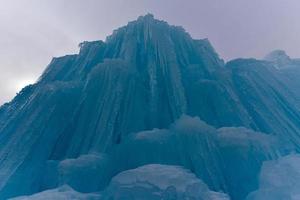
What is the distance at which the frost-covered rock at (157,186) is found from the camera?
49.8 ft

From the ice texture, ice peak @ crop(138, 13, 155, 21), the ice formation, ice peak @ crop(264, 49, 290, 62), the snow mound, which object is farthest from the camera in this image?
ice peak @ crop(264, 49, 290, 62)

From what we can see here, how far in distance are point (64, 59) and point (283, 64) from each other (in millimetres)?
14528

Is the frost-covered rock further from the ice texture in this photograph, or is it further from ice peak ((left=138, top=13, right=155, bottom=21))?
ice peak ((left=138, top=13, right=155, bottom=21))

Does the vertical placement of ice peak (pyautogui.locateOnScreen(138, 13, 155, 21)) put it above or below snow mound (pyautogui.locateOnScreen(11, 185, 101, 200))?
above

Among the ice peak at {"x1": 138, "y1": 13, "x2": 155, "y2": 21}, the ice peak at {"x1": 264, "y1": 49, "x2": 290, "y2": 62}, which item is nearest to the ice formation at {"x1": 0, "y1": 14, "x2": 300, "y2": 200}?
the ice peak at {"x1": 138, "y1": 13, "x2": 155, "y2": 21}

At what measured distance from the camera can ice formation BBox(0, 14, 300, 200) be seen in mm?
18469

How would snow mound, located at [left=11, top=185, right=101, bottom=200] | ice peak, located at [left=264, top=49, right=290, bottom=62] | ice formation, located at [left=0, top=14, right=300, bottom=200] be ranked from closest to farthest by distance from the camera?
snow mound, located at [left=11, top=185, right=101, bottom=200], ice formation, located at [left=0, top=14, right=300, bottom=200], ice peak, located at [left=264, top=49, right=290, bottom=62]

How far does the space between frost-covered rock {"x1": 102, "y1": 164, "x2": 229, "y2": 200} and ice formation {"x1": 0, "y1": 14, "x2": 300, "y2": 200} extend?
0.12 ft

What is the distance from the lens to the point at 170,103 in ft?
75.5

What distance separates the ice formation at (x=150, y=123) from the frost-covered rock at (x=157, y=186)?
37 mm

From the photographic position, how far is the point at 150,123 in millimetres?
22047

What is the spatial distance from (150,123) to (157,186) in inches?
274

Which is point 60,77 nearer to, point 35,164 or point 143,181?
point 35,164

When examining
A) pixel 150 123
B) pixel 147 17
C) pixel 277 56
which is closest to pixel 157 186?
pixel 150 123
